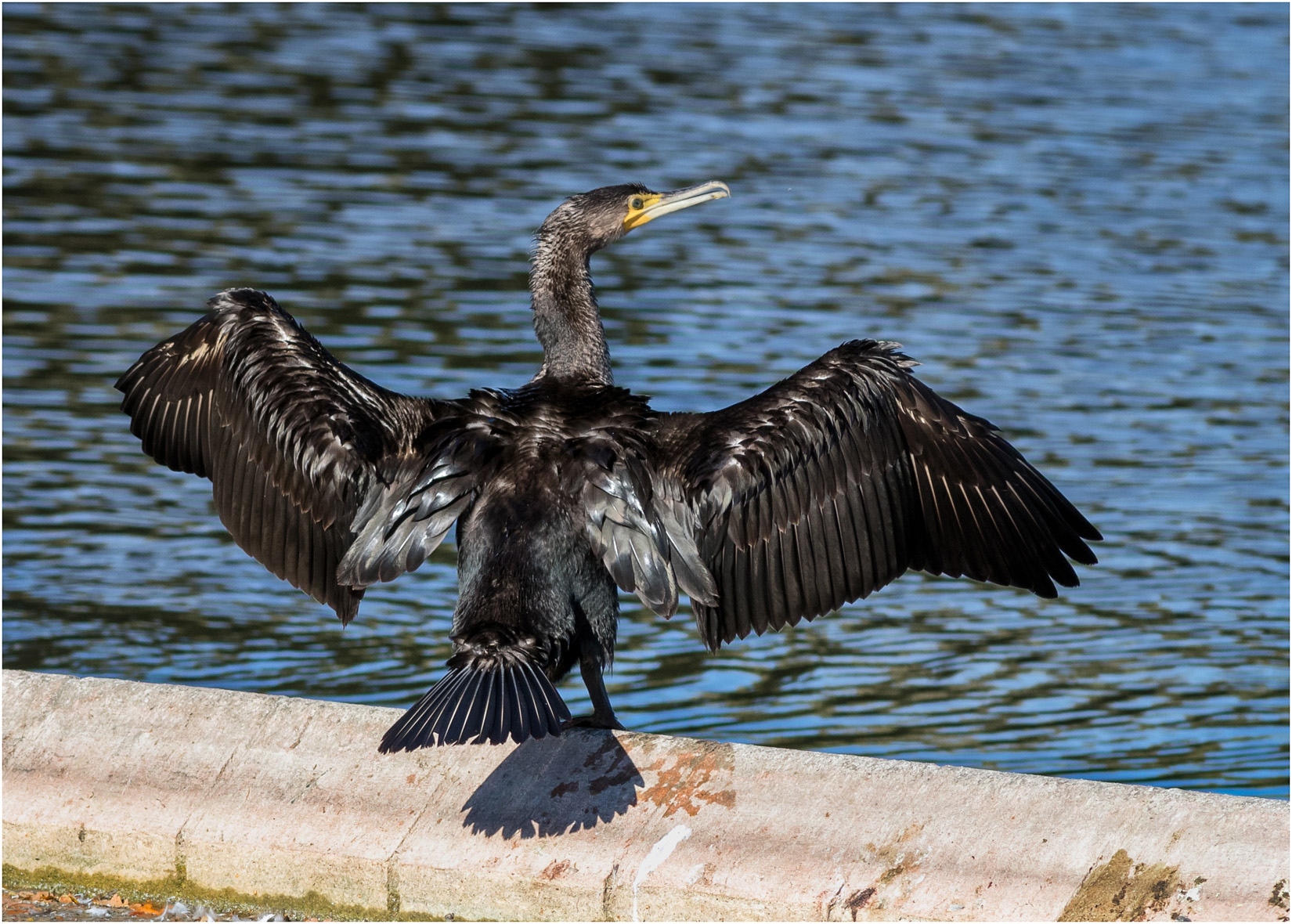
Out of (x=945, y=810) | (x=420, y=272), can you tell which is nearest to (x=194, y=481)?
(x=420, y=272)

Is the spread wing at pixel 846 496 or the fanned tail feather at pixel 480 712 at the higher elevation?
the spread wing at pixel 846 496

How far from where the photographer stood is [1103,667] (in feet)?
26.1

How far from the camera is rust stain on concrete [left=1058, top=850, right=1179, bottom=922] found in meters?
4.29

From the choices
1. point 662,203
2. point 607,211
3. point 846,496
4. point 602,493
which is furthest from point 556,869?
point 662,203

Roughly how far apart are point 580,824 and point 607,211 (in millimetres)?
2135

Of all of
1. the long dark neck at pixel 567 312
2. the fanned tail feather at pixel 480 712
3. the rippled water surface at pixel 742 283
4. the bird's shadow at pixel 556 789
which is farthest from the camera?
the rippled water surface at pixel 742 283

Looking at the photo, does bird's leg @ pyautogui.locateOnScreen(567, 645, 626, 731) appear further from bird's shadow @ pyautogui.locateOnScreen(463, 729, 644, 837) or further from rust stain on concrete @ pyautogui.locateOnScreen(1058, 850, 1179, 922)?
rust stain on concrete @ pyautogui.locateOnScreen(1058, 850, 1179, 922)

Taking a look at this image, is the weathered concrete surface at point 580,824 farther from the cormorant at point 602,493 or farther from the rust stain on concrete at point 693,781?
the cormorant at point 602,493

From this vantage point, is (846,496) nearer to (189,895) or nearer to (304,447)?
(304,447)

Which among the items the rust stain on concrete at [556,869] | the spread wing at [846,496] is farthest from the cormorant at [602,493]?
the rust stain on concrete at [556,869]

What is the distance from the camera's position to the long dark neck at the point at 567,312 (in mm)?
5668

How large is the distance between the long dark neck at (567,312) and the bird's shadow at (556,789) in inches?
46.2

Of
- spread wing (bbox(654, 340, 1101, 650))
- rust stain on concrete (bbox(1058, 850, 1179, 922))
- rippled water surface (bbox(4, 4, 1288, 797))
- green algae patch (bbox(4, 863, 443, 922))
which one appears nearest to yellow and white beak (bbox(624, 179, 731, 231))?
spread wing (bbox(654, 340, 1101, 650))

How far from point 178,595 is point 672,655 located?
2.18 meters
